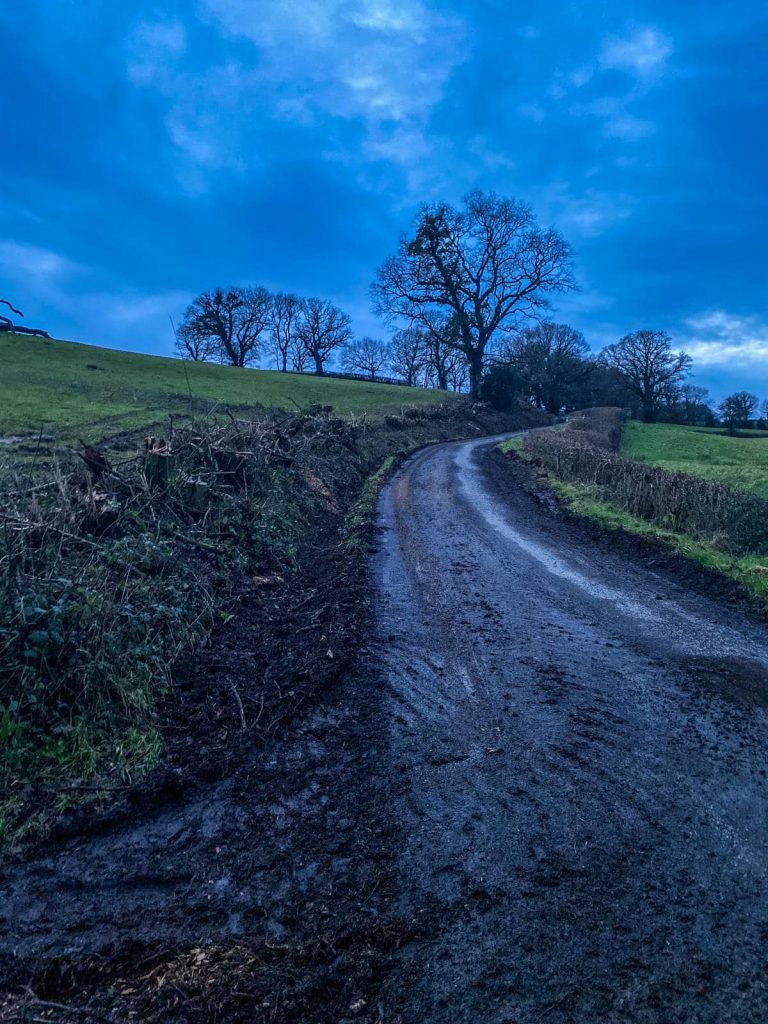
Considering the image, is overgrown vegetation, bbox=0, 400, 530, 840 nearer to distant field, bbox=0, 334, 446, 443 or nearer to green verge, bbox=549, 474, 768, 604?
distant field, bbox=0, 334, 446, 443

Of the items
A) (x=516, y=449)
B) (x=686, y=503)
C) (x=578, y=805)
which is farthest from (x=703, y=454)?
(x=578, y=805)

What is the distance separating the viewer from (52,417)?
54.5 feet

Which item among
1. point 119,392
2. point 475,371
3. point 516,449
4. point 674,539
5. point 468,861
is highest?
point 475,371

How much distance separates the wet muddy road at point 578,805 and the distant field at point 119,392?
29.2 feet

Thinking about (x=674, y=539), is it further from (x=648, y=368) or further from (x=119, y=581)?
(x=648, y=368)

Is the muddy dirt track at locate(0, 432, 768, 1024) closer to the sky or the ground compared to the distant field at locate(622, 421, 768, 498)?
closer to the ground

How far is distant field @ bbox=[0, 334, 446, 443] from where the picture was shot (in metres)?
16.4

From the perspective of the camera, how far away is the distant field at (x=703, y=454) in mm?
17442

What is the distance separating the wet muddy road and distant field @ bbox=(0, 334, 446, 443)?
8888 mm

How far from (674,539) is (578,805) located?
6791 millimetres

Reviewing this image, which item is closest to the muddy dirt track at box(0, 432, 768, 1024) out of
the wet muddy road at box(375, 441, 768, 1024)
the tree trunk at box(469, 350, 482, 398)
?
the wet muddy road at box(375, 441, 768, 1024)

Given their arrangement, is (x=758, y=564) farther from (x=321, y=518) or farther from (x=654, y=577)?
(x=321, y=518)

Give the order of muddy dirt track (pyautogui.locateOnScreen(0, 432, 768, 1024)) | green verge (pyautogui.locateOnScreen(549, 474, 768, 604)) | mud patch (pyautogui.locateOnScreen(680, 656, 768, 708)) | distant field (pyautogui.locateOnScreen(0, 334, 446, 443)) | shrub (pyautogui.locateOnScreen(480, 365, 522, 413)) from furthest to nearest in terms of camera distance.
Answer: shrub (pyautogui.locateOnScreen(480, 365, 522, 413)), distant field (pyautogui.locateOnScreen(0, 334, 446, 443)), green verge (pyautogui.locateOnScreen(549, 474, 768, 604)), mud patch (pyautogui.locateOnScreen(680, 656, 768, 708)), muddy dirt track (pyautogui.locateOnScreen(0, 432, 768, 1024))

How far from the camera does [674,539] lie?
28.8ft
